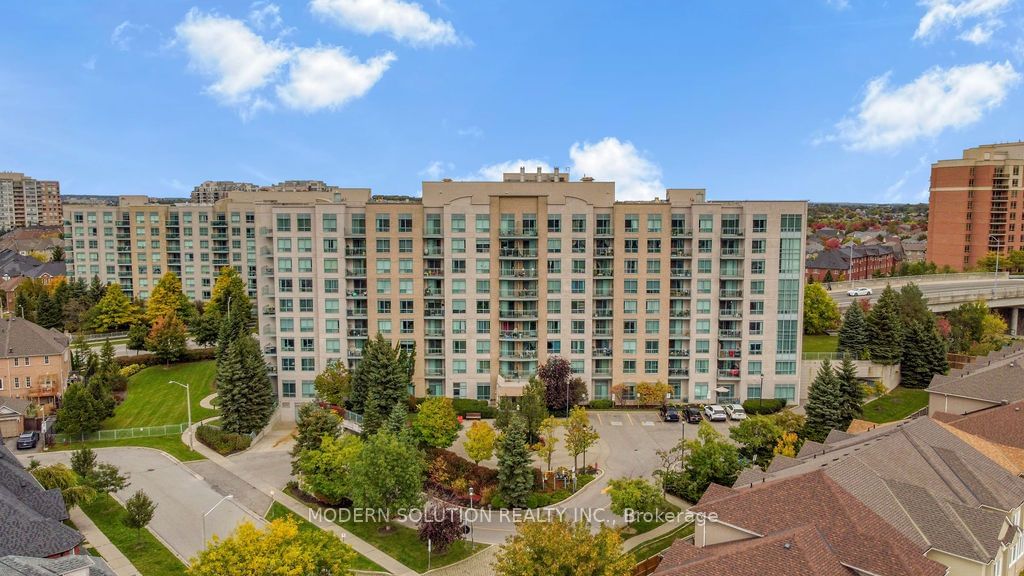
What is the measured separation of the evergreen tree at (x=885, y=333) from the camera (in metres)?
67.6

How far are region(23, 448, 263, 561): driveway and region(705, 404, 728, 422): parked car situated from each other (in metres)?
37.2

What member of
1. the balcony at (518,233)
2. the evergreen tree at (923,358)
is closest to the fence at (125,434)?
the balcony at (518,233)

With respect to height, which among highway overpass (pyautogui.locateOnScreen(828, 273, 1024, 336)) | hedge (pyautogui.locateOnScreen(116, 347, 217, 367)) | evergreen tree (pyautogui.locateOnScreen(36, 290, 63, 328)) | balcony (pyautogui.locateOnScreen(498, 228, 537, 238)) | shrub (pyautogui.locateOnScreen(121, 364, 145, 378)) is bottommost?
Answer: shrub (pyautogui.locateOnScreen(121, 364, 145, 378))

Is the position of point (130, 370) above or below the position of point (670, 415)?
above

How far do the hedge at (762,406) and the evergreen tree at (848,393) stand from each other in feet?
29.2

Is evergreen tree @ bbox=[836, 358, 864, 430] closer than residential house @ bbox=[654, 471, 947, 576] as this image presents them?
No

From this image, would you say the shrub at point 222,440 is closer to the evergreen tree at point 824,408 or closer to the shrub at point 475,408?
the shrub at point 475,408

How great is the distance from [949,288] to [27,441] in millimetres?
110662

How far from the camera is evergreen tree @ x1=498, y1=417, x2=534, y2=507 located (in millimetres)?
41031

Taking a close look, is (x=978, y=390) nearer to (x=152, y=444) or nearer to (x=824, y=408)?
(x=824, y=408)

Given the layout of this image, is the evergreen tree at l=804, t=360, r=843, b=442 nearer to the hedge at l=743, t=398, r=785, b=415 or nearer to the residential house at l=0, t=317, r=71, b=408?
the hedge at l=743, t=398, r=785, b=415

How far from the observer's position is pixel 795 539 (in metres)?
25.3

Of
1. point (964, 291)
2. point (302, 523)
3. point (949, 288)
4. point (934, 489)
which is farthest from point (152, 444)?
point (949, 288)

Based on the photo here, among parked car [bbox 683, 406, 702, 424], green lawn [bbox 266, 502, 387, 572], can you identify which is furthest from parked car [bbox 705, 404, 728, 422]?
green lawn [bbox 266, 502, 387, 572]
